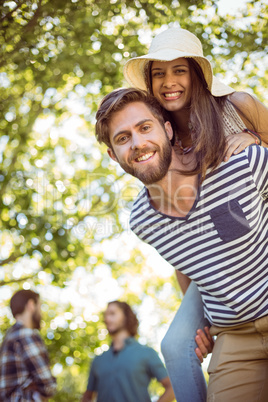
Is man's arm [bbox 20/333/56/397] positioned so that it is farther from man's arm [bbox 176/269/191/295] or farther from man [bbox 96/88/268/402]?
man [bbox 96/88/268/402]

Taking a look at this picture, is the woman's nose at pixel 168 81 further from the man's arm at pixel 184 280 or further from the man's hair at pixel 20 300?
the man's hair at pixel 20 300

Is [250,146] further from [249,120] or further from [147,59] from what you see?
[147,59]

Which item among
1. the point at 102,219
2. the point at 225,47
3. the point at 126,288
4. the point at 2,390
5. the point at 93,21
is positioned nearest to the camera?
the point at 2,390

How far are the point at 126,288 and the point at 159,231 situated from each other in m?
8.19

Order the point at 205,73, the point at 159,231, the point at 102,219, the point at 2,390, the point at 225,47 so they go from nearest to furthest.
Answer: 1. the point at 159,231
2. the point at 205,73
3. the point at 2,390
4. the point at 225,47
5. the point at 102,219

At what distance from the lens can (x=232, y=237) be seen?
2619mm

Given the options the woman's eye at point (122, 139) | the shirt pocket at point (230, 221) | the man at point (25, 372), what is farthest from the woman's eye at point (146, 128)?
the man at point (25, 372)

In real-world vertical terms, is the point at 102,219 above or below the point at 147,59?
below

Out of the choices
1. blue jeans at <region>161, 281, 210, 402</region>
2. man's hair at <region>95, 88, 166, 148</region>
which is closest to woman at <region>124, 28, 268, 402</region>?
blue jeans at <region>161, 281, 210, 402</region>

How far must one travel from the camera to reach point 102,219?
343 inches

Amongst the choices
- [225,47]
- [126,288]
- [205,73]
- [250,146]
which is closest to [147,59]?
[205,73]

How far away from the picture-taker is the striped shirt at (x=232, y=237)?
257 cm

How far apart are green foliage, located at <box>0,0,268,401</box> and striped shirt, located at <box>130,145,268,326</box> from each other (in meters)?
2.40

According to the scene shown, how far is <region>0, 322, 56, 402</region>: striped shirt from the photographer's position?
436 cm
